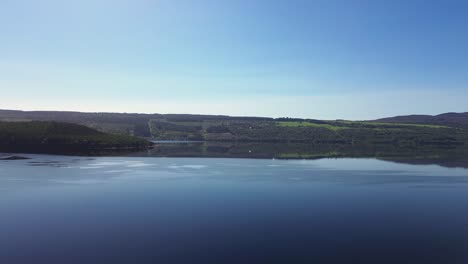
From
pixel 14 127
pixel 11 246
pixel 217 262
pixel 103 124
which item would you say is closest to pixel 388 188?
pixel 217 262

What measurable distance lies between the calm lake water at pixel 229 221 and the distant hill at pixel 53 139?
163 feet

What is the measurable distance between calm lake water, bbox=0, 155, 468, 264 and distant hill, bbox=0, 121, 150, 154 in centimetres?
4968

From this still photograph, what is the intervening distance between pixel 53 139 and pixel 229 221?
8407 centimetres

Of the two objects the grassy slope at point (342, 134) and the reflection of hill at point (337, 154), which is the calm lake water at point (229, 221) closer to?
the reflection of hill at point (337, 154)

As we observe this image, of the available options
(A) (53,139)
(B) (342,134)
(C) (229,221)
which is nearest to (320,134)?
(B) (342,134)

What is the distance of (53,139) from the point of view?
93.8 meters

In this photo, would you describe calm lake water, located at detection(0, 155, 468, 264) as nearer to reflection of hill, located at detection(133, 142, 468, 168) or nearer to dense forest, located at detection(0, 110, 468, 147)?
reflection of hill, located at detection(133, 142, 468, 168)

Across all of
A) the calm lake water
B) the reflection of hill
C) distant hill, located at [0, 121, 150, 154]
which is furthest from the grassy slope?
the calm lake water

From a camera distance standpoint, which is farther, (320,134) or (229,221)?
(320,134)

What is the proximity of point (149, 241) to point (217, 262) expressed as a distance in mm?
5131

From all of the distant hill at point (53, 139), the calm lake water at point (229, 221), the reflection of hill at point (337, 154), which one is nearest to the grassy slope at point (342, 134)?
the reflection of hill at point (337, 154)

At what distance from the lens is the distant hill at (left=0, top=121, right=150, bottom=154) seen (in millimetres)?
90688

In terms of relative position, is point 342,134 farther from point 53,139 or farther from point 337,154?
point 53,139

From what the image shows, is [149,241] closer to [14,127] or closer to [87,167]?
[87,167]
